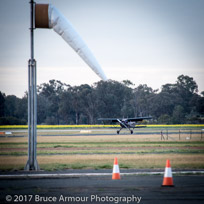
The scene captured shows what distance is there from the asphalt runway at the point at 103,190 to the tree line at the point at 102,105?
384ft

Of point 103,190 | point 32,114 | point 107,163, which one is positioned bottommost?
point 107,163

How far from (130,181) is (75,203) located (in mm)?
4599

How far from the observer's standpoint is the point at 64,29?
1515cm

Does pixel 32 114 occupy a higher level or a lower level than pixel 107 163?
higher

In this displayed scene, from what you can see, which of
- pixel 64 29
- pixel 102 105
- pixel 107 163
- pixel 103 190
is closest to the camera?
pixel 103 190

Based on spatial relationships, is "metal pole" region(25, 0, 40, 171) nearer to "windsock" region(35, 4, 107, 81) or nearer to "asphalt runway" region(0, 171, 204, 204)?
"windsock" region(35, 4, 107, 81)

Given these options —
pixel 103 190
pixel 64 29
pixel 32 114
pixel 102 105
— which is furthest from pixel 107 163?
pixel 102 105

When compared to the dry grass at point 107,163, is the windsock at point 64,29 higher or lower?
higher

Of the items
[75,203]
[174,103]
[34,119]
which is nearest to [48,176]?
[34,119]

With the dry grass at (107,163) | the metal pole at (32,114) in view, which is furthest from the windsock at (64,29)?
the dry grass at (107,163)

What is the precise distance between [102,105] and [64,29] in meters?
125

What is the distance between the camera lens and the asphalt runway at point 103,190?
443 inches

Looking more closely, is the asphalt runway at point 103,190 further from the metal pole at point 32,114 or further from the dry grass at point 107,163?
the dry grass at point 107,163

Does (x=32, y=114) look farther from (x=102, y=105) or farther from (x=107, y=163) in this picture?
(x=102, y=105)
